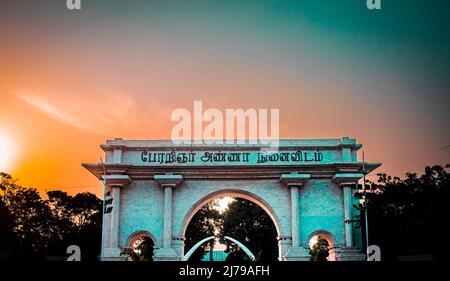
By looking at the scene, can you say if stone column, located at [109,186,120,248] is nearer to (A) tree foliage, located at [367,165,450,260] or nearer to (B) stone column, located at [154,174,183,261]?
(B) stone column, located at [154,174,183,261]

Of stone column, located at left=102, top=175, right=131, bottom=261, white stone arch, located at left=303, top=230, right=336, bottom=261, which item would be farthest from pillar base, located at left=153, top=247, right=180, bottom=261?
white stone arch, located at left=303, top=230, right=336, bottom=261

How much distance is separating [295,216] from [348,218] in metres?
3.92

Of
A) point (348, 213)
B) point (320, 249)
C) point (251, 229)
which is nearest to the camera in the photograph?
point (348, 213)

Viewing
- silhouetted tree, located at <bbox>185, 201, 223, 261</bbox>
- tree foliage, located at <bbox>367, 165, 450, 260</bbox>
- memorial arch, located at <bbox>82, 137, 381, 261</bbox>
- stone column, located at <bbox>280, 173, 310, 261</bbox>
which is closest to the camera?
tree foliage, located at <bbox>367, 165, 450, 260</bbox>

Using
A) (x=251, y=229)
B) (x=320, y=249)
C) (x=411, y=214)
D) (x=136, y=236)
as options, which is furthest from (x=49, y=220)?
(x=411, y=214)

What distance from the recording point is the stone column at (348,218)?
124ft

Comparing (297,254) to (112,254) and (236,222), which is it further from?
(236,222)

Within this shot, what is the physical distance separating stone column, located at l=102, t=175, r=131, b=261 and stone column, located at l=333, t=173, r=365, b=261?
15906 mm

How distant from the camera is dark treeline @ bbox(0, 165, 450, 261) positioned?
116 ft

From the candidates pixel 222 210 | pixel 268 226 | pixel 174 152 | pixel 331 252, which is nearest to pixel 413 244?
pixel 331 252

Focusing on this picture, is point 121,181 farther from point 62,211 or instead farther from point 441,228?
point 62,211

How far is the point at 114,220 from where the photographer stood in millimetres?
39062

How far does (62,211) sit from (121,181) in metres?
37.1

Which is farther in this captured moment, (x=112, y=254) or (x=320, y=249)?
(x=320, y=249)
